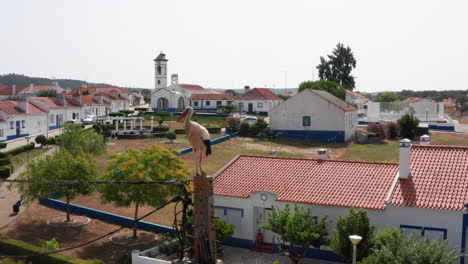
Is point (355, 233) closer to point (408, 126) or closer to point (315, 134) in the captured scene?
point (315, 134)

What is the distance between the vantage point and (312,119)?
58.4 m

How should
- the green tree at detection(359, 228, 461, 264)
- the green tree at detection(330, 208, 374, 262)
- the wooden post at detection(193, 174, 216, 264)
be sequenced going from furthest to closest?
the green tree at detection(330, 208, 374, 262) → the green tree at detection(359, 228, 461, 264) → the wooden post at detection(193, 174, 216, 264)

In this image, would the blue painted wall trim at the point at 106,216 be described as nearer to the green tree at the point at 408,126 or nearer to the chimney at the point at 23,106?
the chimney at the point at 23,106

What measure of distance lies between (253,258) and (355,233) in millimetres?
5212

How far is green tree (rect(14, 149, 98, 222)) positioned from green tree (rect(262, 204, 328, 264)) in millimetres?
11617

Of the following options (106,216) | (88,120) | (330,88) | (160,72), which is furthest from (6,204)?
(160,72)

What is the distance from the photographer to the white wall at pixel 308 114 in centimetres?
5719

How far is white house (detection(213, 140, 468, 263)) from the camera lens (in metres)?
18.9

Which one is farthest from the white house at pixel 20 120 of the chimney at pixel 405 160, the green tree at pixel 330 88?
the chimney at pixel 405 160

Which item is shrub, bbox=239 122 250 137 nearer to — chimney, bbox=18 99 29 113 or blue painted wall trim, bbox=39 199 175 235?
chimney, bbox=18 99 29 113

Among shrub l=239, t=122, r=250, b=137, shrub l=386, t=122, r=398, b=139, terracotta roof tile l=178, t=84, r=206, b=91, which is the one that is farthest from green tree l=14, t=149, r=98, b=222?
terracotta roof tile l=178, t=84, r=206, b=91

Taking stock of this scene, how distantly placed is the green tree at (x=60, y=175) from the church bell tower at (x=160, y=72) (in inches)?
2883

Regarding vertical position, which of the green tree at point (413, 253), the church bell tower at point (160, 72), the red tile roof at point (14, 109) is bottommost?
the green tree at point (413, 253)

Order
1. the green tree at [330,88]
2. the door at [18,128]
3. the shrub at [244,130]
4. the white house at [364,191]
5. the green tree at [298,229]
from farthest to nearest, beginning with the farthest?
the green tree at [330,88] → the shrub at [244,130] → the door at [18,128] → the green tree at [298,229] → the white house at [364,191]
